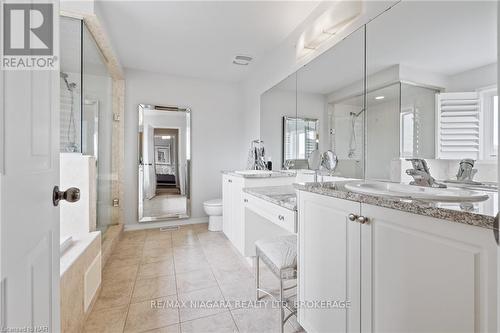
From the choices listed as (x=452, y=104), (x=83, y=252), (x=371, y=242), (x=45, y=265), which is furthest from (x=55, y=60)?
(x=452, y=104)

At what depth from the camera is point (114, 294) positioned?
1.80 meters

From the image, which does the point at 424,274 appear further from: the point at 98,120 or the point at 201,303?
the point at 98,120

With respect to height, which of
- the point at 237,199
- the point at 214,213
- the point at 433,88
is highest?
the point at 433,88

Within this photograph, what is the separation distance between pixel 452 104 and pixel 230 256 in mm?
2223

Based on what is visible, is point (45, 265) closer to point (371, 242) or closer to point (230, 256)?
point (371, 242)

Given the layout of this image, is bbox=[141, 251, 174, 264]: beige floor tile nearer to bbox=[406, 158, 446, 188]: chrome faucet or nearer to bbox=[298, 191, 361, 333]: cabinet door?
bbox=[298, 191, 361, 333]: cabinet door

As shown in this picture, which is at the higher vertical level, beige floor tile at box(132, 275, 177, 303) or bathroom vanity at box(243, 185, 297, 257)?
bathroom vanity at box(243, 185, 297, 257)

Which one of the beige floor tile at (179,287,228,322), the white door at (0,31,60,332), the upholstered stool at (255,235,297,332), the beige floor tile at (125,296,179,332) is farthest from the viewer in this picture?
the beige floor tile at (179,287,228,322)

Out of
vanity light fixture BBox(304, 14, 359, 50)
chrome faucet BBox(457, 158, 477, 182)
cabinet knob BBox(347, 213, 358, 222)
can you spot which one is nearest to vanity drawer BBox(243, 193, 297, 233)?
cabinet knob BBox(347, 213, 358, 222)

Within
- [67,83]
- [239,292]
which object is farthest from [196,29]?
[239,292]

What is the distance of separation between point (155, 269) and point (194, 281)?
48 centimetres

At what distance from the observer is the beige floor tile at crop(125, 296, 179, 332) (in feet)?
4.80

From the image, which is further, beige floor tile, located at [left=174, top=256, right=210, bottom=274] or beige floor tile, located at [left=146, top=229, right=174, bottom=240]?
beige floor tile, located at [left=146, top=229, right=174, bottom=240]

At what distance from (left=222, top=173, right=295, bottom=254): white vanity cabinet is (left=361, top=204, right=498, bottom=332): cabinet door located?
60.5 inches
